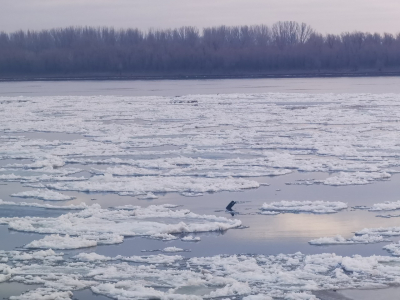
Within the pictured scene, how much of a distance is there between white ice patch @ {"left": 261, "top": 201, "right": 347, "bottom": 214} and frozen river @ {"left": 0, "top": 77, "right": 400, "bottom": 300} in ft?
0.09

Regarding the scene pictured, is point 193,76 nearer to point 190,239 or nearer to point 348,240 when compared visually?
point 190,239

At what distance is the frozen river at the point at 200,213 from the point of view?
5.78m

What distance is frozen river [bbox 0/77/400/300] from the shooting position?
19.0 feet

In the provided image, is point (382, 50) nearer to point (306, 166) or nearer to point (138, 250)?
point (306, 166)

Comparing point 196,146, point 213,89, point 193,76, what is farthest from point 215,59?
point 196,146

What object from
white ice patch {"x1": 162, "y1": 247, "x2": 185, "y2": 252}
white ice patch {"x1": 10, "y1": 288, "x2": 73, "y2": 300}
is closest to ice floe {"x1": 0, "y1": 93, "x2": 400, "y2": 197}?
white ice patch {"x1": 162, "y1": 247, "x2": 185, "y2": 252}

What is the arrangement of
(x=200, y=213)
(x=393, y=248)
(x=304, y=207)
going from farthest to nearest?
(x=304, y=207), (x=200, y=213), (x=393, y=248)

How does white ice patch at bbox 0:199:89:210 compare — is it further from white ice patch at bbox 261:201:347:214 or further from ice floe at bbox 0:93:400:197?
white ice patch at bbox 261:201:347:214

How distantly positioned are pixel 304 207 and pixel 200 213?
1.46m

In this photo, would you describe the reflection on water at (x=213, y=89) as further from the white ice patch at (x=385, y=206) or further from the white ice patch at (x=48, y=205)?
the white ice patch at (x=385, y=206)

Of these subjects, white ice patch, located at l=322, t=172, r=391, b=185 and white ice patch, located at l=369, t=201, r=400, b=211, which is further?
white ice patch, located at l=322, t=172, r=391, b=185

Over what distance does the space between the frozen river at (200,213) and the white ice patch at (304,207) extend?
0.03 m

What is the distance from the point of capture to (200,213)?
8.28 metres

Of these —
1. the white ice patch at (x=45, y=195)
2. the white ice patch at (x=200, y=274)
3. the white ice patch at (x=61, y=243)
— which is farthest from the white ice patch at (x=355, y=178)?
the white ice patch at (x=61, y=243)
